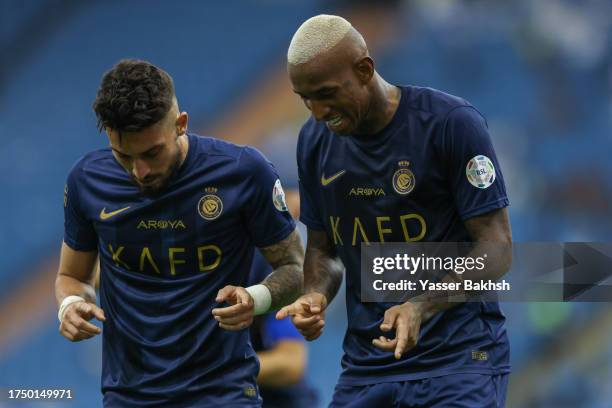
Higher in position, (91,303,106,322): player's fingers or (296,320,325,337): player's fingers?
(91,303,106,322): player's fingers

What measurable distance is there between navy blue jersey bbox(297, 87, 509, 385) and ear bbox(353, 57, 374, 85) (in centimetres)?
15

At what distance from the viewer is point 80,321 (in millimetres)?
3135

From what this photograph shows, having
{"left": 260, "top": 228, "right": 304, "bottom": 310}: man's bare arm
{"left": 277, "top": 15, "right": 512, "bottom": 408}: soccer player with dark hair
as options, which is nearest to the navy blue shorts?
{"left": 277, "top": 15, "right": 512, "bottom": 408}: soccer player with dark hair

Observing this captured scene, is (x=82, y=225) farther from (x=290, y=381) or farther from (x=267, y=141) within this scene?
(x=267, y=141)

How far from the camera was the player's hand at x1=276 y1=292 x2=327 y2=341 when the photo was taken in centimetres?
295

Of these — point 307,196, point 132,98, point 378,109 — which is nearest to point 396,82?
point 307,196

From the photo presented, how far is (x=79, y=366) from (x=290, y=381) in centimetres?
303

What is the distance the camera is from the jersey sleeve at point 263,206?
3.32 meters

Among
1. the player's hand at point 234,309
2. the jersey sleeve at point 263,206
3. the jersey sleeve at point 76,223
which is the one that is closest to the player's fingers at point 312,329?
the player's hand at point 234,309

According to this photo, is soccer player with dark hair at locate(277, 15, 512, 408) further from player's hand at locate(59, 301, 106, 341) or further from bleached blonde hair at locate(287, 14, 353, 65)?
player's hand at locate(59, 301, 106, 341)

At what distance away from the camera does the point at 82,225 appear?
3420 mm

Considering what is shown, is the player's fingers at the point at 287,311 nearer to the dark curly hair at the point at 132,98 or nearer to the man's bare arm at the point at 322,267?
the man's bare arm at the point at 322,267

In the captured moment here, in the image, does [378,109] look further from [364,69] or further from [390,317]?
[390,317]

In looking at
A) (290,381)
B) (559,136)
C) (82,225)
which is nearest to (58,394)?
(290,381)
